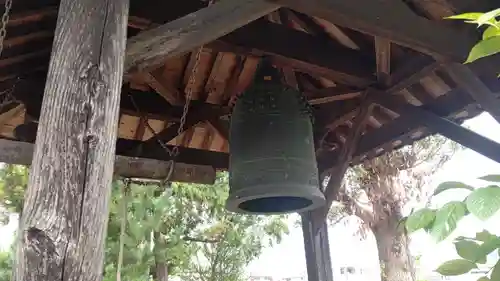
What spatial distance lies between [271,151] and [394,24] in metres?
0.68

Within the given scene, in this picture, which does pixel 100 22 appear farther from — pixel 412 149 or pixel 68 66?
pixel 412 149

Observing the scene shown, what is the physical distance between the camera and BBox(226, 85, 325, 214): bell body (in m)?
1.97

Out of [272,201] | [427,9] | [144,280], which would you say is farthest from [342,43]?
[144,280]

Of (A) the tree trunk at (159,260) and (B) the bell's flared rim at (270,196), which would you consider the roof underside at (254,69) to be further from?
(A) the tree trunk at (159,260)

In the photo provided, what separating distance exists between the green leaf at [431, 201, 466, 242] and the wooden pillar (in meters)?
2.29

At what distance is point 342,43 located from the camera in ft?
8.86

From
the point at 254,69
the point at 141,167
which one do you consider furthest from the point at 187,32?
the point at 254,69

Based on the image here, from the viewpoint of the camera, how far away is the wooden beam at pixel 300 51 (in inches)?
90.0

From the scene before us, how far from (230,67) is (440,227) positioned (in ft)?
7.63

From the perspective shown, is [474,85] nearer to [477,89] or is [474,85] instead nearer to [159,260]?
[477,89]

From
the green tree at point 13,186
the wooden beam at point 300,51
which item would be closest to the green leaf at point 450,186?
the wooden beam at point 300,51

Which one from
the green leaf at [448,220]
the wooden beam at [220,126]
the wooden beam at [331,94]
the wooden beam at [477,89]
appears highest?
the wooden beam at [331,94]

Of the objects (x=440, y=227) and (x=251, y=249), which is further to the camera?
(x=251, y=249)

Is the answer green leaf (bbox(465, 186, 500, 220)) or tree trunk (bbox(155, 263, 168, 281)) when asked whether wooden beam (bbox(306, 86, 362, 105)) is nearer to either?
green leaf (bbox(465, 186, 500, 220))
